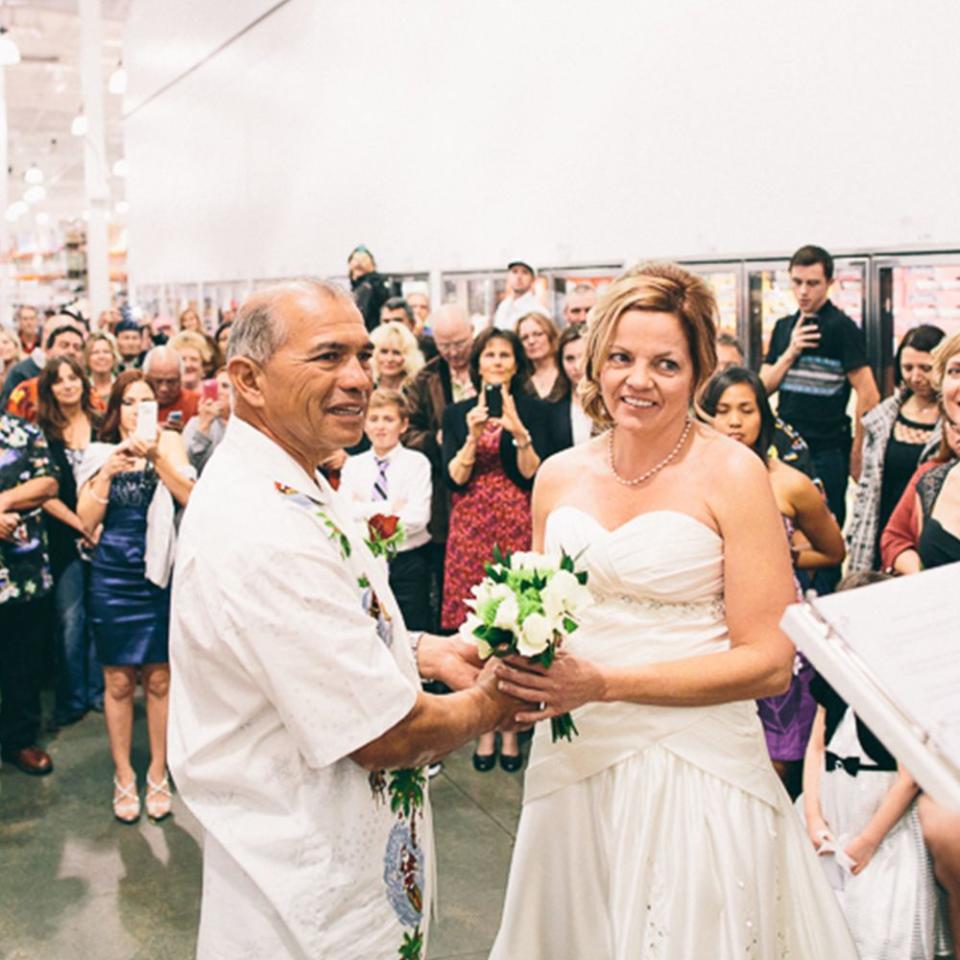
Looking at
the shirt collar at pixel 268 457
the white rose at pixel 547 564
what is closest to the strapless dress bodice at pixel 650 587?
the white rose at pixel 547 564

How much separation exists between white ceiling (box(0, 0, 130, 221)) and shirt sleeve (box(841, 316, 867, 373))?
1807cm

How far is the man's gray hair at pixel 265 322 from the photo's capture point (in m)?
1.98

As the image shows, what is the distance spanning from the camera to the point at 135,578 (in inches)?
197

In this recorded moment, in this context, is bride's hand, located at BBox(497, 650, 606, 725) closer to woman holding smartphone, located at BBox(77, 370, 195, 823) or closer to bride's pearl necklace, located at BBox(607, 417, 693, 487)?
bride's pearl necklace, located at BBox(607, 417, 693, 487)

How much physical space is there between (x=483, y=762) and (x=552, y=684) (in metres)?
3.26

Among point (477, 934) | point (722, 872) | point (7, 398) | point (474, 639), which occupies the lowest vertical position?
point (477, 934)

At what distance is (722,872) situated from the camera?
7.81ft

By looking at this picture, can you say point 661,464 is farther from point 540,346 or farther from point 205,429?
point 205,429

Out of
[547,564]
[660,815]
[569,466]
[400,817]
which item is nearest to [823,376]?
[569,466]

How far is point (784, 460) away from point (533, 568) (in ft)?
9.24

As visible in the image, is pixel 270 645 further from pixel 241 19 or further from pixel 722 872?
pixel 241 19

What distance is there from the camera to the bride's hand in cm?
223

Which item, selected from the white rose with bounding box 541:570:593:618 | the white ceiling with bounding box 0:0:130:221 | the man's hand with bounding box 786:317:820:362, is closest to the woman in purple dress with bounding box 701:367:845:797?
the man's hand with bounding box 786:317:820:362

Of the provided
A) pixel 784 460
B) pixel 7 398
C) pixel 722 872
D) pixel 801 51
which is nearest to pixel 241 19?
pixel 7 398
